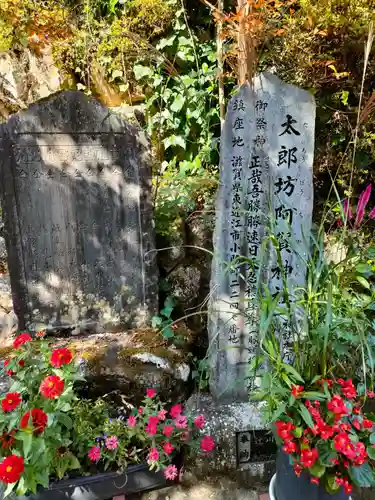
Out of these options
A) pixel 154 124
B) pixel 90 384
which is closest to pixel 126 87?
pixel 154 124

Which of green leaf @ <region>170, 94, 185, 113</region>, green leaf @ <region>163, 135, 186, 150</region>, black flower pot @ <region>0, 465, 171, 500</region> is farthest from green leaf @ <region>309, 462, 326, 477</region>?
green leaf @ <region>170, 94, 185, 113</region>

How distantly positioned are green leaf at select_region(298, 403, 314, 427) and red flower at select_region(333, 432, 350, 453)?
9cm

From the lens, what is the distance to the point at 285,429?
4.59 feet

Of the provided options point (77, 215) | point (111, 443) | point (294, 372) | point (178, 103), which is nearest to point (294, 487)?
point (294, 372)

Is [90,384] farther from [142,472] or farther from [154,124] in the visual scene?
[154,124]

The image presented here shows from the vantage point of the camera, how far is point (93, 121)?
2256 mm

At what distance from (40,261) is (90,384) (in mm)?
831

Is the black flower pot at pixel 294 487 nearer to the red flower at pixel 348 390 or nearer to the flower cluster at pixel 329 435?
the flower cluster at pixel 329 435

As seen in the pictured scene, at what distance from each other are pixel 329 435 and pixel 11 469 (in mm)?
1237

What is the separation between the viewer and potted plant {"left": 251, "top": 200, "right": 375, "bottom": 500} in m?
1.38

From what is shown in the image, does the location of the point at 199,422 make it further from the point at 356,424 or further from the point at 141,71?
the point at 141,71

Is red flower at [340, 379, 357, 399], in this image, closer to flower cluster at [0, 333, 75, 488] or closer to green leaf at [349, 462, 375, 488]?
green leaf at [349, 462, 375, 488]

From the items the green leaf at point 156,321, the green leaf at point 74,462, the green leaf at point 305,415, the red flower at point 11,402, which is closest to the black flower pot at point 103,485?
the green leaf at point 74,462

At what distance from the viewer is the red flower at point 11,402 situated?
1565 millimetres
